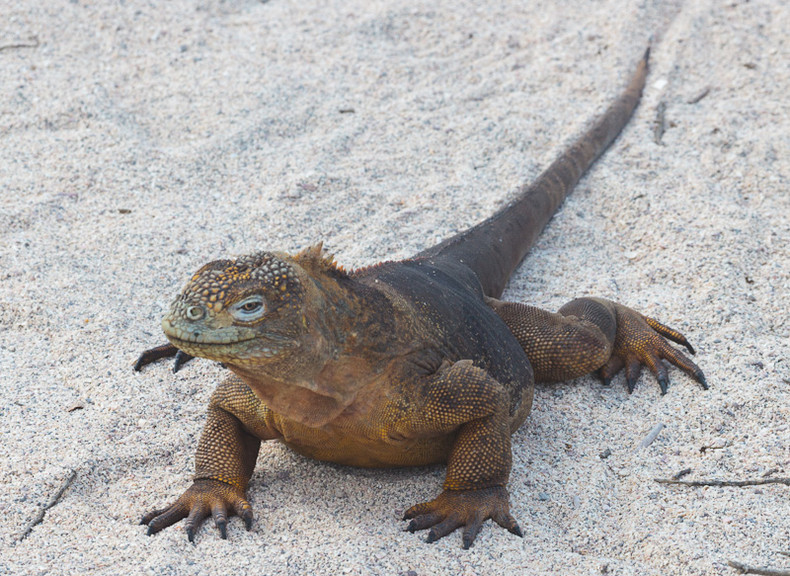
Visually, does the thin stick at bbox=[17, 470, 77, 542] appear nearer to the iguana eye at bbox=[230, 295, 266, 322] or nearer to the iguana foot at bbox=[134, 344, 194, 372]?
the iguana foot at bbox=[134, 344, 194, 372]

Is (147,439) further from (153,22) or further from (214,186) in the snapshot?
(153,22)

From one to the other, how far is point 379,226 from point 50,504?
8.46 ft

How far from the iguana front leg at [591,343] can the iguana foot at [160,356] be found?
1.40 meters

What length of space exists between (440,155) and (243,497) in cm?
328

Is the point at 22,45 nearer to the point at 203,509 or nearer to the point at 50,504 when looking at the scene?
the point at 50,504

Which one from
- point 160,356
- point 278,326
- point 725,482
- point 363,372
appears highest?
point 278,326

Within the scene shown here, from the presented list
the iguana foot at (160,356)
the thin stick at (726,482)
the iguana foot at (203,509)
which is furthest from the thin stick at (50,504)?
the thin stick at (726,482)

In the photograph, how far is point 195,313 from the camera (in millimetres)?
2547

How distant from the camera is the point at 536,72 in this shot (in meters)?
6.74

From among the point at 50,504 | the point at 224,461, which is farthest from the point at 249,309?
the point at 50,504

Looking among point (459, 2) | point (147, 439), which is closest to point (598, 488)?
point (147, 439)

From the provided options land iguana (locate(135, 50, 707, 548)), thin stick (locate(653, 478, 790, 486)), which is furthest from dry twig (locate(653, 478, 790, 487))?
land iguana (locate(135, 50, 707, 548))

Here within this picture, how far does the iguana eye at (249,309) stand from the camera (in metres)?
2.56

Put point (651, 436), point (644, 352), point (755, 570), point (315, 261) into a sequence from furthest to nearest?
point (644, 352) → point (651, 436) → point (315, 261) → point (755, 570)
